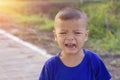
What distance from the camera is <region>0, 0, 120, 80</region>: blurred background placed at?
7545mm

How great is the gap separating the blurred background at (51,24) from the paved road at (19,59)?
0.92 ft

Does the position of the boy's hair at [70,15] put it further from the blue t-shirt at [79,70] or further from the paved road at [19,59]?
the paved road at [19,59]

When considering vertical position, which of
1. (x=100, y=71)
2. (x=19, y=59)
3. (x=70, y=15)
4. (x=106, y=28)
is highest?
(x=70, y=15)

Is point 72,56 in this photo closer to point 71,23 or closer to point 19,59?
point 71,23

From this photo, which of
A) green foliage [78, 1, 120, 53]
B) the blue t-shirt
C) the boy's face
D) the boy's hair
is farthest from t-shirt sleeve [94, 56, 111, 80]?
green foliage [78, 1, 120, 53]

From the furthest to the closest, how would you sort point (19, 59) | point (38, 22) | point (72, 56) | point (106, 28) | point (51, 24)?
1. point (38, 22)
2. point (51, 24)
3. point (106, 28)
4. point (19, 59)
5. point (72, 56)

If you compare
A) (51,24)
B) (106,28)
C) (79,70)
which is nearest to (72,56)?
(79,70)

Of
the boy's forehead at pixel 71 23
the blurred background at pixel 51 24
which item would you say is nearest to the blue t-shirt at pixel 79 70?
the boy's forehead at pixel 71 23

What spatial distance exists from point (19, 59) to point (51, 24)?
344 centimetres

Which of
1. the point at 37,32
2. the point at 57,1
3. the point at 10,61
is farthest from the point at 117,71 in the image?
the point at 57,1

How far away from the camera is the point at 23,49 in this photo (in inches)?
306

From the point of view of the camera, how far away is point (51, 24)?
10.3m

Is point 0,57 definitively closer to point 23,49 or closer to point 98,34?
point 23,49

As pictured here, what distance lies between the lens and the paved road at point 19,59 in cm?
598
